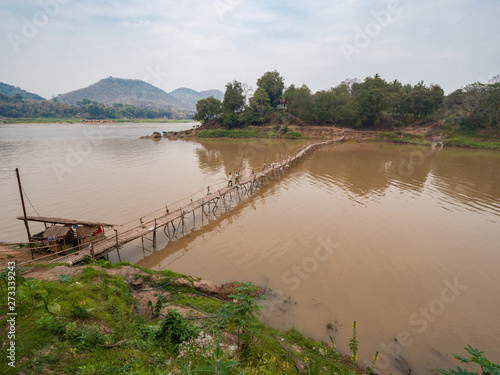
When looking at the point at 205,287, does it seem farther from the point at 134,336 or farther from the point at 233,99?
the point at 233,99

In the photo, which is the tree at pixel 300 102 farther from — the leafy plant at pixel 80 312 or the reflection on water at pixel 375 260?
the leafy plant at pixel 80 312

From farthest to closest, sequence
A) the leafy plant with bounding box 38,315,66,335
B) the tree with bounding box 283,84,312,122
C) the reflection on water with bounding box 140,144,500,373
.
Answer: the tree with bounding box 283,84,312,122 < the reflection on water with bounding box 140,144,500,373 < the leafy plant with bounding box 38,315,66,335

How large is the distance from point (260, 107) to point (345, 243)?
182ft

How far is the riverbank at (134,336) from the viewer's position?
4266 millimetres

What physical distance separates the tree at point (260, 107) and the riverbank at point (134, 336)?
59418mm

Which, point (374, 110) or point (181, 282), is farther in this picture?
point (374, 110)

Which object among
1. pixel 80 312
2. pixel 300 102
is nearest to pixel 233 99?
pixel 300 102

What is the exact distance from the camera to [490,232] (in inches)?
513

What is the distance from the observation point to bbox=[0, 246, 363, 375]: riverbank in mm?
4266

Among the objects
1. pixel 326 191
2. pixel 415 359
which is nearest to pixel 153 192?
pixel 326 191

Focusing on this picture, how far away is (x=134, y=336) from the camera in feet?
17.0

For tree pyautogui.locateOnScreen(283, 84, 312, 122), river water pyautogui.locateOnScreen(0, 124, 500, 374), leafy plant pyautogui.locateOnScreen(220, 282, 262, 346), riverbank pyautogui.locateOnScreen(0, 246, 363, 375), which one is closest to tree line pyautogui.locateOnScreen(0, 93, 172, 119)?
tree pyautogui.locateOnScreen(283, 84, 312, 122)

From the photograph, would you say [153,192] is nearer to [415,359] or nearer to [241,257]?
[241,257]

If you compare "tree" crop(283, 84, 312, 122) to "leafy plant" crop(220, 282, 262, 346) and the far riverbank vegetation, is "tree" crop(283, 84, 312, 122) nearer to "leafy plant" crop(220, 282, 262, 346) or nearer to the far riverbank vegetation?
the far riverbank vegetation
